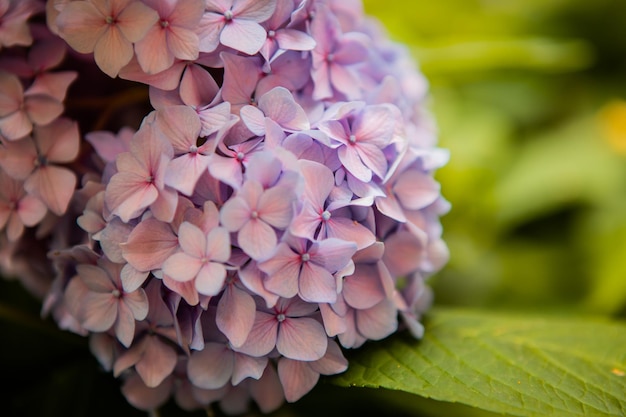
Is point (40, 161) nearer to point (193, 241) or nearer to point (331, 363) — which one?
point (193, 241)

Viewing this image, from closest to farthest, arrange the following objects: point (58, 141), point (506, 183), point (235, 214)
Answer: point (235, 214) → point (58, 141) → point (506, 183)

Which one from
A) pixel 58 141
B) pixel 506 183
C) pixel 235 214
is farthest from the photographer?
pixel 506 183

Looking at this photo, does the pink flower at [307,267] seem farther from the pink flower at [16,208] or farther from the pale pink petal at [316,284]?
the pink flower at [16,208]

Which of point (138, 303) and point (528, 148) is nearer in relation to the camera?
point (138, 303)

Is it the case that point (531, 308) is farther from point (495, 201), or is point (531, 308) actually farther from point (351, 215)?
point (351, 215)

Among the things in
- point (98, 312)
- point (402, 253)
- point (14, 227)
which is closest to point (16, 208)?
point (14, 227)

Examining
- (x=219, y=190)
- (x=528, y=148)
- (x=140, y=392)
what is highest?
(x=219, y=190)

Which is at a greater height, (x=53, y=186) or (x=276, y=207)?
(x=276, y=207)
